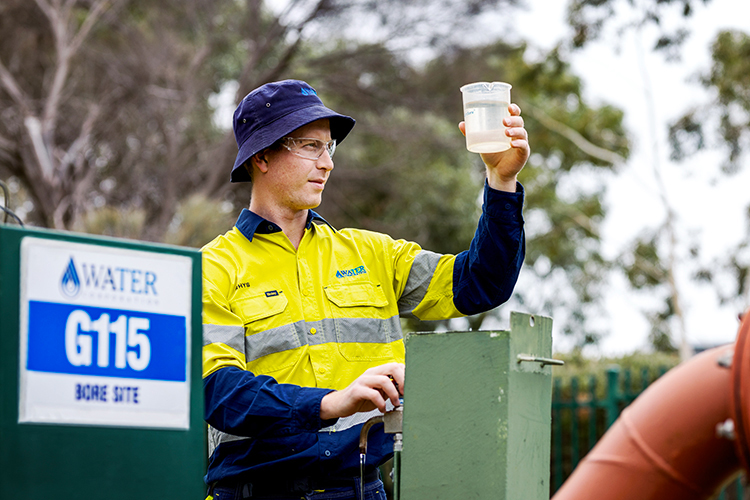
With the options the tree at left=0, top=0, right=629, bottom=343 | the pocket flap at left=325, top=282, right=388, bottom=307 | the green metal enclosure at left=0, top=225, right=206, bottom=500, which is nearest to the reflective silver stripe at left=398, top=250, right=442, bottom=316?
the pocket flap at left=325, top=282, right=388, bottom=307

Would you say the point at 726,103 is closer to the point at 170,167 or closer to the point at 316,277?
the point at 170,167

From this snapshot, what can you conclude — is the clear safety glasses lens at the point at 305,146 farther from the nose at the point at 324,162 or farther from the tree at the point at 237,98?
the tree at the point at 237,98

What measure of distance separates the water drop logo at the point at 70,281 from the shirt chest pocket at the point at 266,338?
3.03ft

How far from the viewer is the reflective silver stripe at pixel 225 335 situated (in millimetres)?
2637

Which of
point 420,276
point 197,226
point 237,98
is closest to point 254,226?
point 420,276

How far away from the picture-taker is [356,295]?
2889 mm

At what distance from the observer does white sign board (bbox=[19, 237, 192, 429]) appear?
1.78m

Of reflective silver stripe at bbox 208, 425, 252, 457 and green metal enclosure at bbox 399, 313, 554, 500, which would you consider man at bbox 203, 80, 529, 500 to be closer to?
reflective silver stripe at bbox 208, 425, 252, 457

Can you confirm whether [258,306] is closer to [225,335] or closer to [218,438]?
[225,335]

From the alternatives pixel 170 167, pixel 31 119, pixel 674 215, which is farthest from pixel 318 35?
pixel 674 215

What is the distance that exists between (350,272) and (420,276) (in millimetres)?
249

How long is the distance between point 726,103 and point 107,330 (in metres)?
14.6

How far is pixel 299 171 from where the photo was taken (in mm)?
3021

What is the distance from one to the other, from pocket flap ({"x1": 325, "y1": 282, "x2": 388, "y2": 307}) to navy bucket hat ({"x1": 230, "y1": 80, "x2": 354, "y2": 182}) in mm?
548
